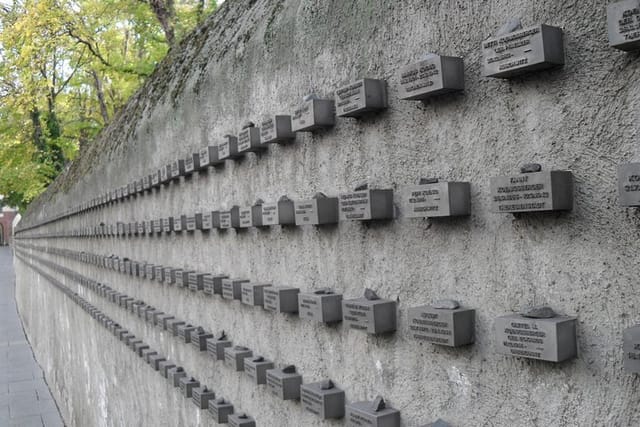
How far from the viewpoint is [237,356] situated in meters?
3.87

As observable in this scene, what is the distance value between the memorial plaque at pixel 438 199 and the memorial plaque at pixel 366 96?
40 cm

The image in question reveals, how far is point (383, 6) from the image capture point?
256 cm

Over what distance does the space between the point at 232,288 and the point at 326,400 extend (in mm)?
1217

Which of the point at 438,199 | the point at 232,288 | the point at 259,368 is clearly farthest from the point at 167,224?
the point at 438,199

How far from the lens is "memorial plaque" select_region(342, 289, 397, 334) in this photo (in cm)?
253

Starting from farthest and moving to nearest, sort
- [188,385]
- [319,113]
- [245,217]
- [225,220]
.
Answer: [188,385]
[225,220]
[245,217]
[319,113]

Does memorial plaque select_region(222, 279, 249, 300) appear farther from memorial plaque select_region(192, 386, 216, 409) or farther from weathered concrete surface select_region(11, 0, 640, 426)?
memorial plaque select_region(192, 386, 216, 409)

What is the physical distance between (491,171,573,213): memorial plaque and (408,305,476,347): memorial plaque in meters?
0.39

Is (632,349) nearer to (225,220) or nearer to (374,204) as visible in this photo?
(374,204)

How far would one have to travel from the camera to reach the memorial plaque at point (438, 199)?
2.14 metres

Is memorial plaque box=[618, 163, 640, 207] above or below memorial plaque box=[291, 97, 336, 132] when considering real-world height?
below

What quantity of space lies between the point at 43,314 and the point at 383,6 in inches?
606

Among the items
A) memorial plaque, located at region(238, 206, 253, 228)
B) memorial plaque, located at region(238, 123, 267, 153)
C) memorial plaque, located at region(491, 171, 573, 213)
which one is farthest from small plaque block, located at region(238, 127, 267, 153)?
memorial plaque, located at region(491, 171, 573, 213)

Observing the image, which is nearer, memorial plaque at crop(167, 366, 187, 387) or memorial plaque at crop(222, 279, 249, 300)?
→ memorial plaque at crop(222, 279, 249, 300)
